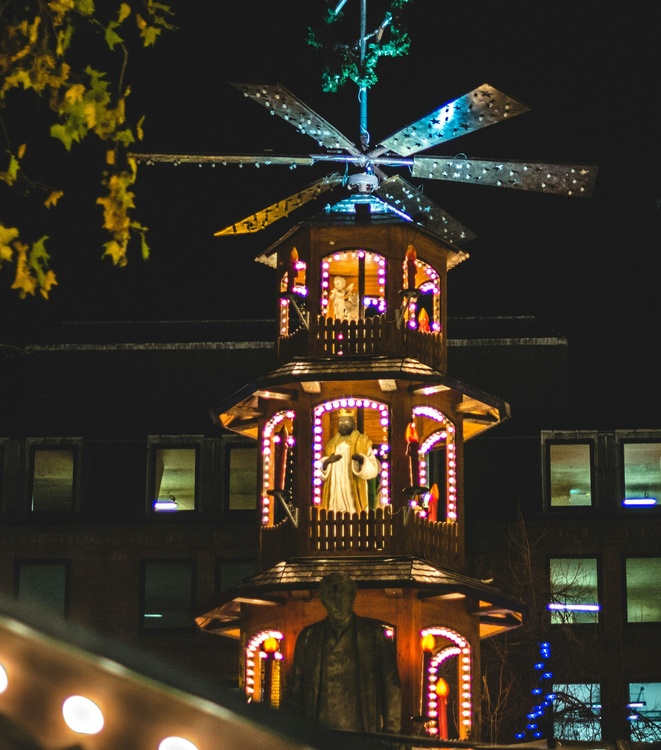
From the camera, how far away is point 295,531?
80.5ft

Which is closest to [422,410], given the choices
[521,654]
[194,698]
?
[521,654]

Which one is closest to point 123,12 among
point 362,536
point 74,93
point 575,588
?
point 74,93

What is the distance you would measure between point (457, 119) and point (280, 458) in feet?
19.0

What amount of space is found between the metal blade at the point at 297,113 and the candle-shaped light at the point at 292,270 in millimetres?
1883

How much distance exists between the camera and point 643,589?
4153cm

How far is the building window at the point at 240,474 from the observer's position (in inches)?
1709

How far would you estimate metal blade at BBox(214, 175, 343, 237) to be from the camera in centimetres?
2748

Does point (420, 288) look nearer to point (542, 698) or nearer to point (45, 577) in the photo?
point (542, 698)

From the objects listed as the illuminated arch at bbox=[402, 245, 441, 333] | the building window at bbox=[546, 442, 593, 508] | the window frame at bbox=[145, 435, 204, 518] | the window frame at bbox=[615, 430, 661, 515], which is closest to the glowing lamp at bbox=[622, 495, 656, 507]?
the window frame at bbox=[615, 430, 661, 515]

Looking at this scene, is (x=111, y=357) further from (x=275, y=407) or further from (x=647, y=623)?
(x=275, y=407)

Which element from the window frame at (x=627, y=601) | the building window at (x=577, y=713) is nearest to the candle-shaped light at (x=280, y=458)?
the building window at (x=577, y=713)

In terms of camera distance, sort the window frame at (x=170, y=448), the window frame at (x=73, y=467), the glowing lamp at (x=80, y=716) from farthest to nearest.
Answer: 1. the window frame at (x=73, y=467)
2. the window frame at (x=170, y=448)
3. the glowing lamp at (x=80, y=716)

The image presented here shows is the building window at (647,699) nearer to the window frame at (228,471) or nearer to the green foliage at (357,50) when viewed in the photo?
the window frame at (228,471)

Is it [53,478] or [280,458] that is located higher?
[53,478]
